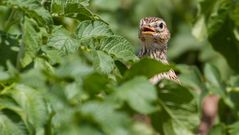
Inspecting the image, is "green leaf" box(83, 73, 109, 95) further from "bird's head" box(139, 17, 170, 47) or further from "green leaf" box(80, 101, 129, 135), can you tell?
→ "bird's head" box(139, 17, 170, 47)

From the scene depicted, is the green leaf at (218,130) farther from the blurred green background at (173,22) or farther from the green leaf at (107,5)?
the blurred green background at (173,22)

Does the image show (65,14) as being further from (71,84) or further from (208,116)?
(208,116)

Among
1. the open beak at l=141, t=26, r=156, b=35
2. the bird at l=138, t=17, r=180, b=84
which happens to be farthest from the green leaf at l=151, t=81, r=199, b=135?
the open beak at l=141, t=26, r=156, b=35

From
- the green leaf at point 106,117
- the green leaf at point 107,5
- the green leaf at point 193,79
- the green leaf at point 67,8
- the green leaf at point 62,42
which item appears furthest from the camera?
the green leaf at point 107,5

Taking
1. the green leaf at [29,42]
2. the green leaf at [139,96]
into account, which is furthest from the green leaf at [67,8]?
the green leaf at [139,96]

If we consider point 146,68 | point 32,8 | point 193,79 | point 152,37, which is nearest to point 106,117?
point 146,68

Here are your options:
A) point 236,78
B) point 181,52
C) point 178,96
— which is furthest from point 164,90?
point 181,52
